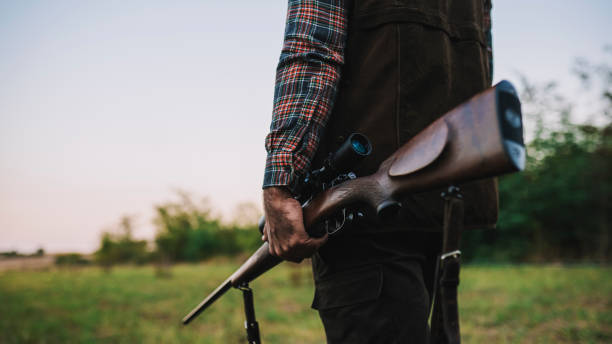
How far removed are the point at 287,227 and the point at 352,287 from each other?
307 millimetres

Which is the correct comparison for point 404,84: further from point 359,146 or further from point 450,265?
point 450,265

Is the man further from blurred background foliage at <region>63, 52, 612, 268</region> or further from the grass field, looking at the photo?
blurred background foliage at <region>63, 52, 612, 268</region>

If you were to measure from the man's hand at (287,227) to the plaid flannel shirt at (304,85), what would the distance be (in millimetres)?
53

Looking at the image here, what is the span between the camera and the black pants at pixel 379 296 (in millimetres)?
1288

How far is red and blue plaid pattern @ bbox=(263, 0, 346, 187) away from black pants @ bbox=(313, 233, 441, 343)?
39 centimetres

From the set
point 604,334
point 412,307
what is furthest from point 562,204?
point 412,307

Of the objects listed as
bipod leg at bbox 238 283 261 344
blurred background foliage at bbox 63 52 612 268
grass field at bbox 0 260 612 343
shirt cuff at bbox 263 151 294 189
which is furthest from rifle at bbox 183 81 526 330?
blurred background foliage at bbox 63 52 612 268

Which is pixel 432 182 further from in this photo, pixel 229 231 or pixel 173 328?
pixel 229 231

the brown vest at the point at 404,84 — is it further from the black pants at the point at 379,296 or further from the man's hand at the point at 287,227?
the man's hand at the point at 287,227

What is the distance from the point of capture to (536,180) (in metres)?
24.5

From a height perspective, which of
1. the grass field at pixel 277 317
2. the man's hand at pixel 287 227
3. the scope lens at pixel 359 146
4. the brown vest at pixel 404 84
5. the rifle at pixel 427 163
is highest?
the brown vest at pixel 404 84

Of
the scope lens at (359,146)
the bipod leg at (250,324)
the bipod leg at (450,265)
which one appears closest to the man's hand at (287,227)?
the scope lens at (359,146)

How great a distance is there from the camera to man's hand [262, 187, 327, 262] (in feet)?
4.31

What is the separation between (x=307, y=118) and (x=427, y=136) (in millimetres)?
439
